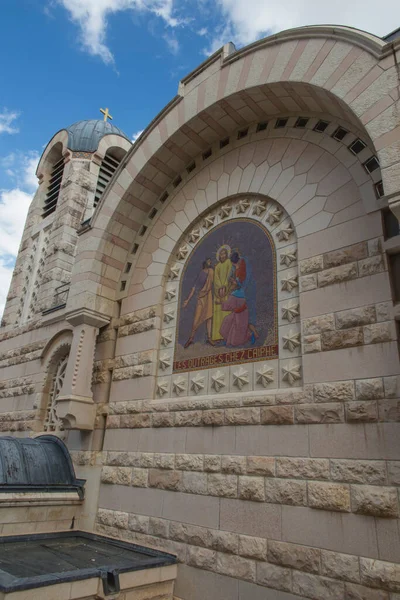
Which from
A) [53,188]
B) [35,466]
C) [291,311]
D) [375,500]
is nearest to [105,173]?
[53,188]

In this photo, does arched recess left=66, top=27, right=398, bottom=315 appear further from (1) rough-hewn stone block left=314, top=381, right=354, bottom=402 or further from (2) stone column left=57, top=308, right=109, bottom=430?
(1) rough-hewn stone block left=314, top=381, right=354, bottom=402

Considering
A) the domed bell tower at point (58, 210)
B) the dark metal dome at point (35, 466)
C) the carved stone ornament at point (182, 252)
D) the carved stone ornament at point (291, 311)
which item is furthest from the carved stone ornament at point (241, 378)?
the domed bell tower at point (58, 210)

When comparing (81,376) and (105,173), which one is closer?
(81,376)

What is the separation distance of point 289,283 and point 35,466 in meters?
5.64

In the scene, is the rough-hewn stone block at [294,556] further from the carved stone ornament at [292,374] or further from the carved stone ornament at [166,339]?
the carved stone ornament at [166,339]

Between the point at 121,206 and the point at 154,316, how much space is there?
8.58 feet

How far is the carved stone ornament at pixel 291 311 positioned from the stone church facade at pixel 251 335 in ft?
0.06

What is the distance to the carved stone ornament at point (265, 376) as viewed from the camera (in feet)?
19.9

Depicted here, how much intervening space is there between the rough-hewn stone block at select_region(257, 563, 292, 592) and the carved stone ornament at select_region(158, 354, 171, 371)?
336 centimetres

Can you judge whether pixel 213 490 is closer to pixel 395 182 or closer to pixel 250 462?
pixel 250 462

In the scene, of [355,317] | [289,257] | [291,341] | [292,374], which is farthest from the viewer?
[289,257]

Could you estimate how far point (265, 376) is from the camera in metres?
6.09

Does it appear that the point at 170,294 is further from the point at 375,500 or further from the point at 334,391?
the point at 375,500

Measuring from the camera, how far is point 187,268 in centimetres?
812
